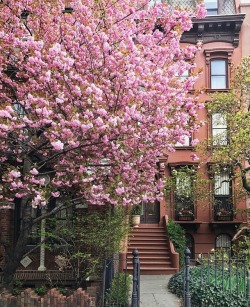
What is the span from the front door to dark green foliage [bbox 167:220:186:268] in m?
1.93

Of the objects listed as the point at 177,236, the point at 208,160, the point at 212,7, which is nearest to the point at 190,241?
the point at 177,236

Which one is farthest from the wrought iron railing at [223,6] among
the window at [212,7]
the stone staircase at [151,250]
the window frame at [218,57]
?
the stone staircase at [151,250]

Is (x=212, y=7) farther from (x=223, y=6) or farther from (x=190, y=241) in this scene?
(x=190, y=241)

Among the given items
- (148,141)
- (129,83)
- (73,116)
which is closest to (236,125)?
(148,141)

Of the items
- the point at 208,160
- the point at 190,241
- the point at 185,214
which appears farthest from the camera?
the point at 190,241

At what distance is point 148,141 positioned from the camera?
9.31 metres

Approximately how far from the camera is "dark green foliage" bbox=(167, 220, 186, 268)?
59.8ft

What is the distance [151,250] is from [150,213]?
4.08 meters

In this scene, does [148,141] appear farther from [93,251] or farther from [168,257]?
[168,257]

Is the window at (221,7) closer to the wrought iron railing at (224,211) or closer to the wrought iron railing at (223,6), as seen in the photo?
the wrought iron railing at (223,6)

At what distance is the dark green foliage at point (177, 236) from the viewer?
59.8 ft

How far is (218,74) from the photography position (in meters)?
22.3

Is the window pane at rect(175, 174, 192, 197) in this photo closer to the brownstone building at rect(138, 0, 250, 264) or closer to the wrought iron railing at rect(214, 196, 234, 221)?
the brownstone building at rect(138, 0, 250, 264)

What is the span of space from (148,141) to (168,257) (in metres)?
9.08
